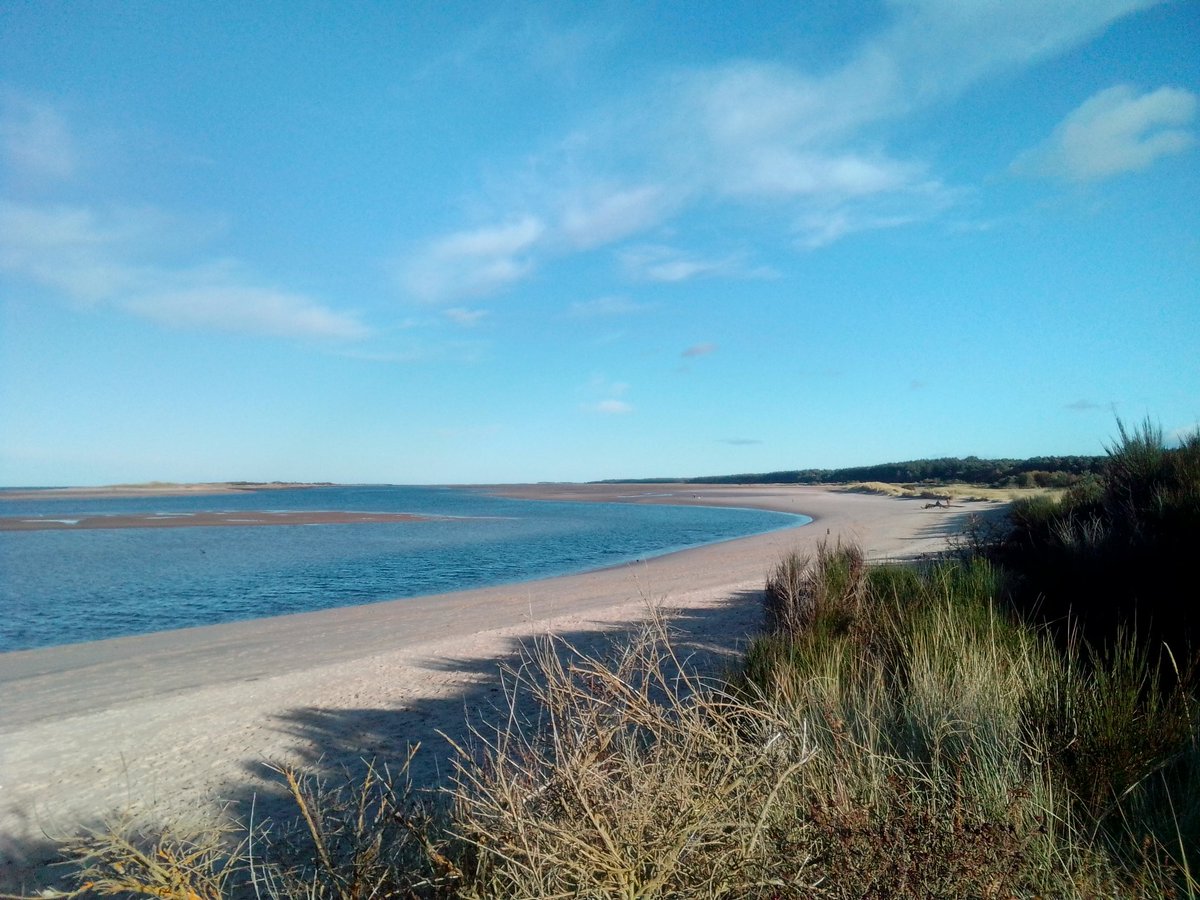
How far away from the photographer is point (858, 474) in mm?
115562

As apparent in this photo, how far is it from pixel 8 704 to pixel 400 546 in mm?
23887

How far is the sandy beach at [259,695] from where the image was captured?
6.04 metres

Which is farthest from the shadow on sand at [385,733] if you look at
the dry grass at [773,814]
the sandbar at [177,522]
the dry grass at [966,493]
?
the sandbar at [177,522]

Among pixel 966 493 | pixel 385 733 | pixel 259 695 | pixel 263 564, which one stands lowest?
pixel 263 564

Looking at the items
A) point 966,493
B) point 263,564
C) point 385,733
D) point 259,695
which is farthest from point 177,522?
point 966,493

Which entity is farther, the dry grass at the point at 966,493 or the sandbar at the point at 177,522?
the sandbar at the point at 177,522

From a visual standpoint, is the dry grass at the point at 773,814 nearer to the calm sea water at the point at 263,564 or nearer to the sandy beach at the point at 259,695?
the sandy beach at the point at 259,695

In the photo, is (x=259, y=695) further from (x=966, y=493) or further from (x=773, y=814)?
(x=966, y=493)

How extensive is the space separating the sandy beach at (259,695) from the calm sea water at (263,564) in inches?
119

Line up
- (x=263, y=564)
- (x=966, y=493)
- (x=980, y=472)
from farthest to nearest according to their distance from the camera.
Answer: (x=980, y=472) < (x=966, y=493) < (x=263, y=564)

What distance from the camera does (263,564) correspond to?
27.4m

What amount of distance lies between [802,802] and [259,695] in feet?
27.4

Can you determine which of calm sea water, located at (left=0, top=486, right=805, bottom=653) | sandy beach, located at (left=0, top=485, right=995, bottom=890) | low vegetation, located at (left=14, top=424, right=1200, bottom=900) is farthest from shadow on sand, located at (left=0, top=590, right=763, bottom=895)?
calm sea water, located at (left=0, top=486, right=805, bottom=653)

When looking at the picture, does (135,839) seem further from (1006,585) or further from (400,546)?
(400,546)
